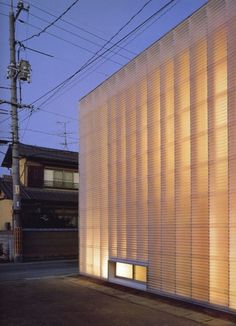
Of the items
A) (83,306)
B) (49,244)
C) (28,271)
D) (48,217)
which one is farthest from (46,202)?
(83,306)

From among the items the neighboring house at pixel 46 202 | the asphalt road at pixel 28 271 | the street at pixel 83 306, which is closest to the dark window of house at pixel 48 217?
the neighboring house at pixel 46 202

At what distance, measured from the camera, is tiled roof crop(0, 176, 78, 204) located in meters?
30.1

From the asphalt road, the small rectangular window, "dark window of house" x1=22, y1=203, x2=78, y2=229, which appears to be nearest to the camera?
the small rectangular window

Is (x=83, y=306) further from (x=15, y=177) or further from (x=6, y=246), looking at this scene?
(x=6, y=246)

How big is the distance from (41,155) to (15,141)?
7.46 m

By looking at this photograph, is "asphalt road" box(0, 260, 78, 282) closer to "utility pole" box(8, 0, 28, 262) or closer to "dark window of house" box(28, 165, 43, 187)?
"utility pole" box(8, 0, 28, 262)

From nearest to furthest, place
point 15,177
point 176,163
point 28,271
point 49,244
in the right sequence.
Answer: point 176,163
point 28,271
point 15,177
point 49,244

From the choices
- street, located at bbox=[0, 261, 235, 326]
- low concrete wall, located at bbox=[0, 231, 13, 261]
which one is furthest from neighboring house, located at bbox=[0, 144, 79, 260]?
street, located at bbox=[0, 261, 235, 326]

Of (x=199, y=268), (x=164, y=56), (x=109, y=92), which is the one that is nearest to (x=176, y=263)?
(x=199, y=268)

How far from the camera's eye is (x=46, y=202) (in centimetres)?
→ 3114

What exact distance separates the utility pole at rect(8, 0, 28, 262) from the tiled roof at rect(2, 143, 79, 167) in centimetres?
609

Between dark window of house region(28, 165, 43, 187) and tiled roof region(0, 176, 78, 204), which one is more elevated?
dark window of house region(28, 165, 43, 187)

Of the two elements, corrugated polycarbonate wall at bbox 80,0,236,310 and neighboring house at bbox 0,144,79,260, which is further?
neighboring house at bbox 0,144,79,260

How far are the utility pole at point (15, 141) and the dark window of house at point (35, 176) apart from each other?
671 cm
